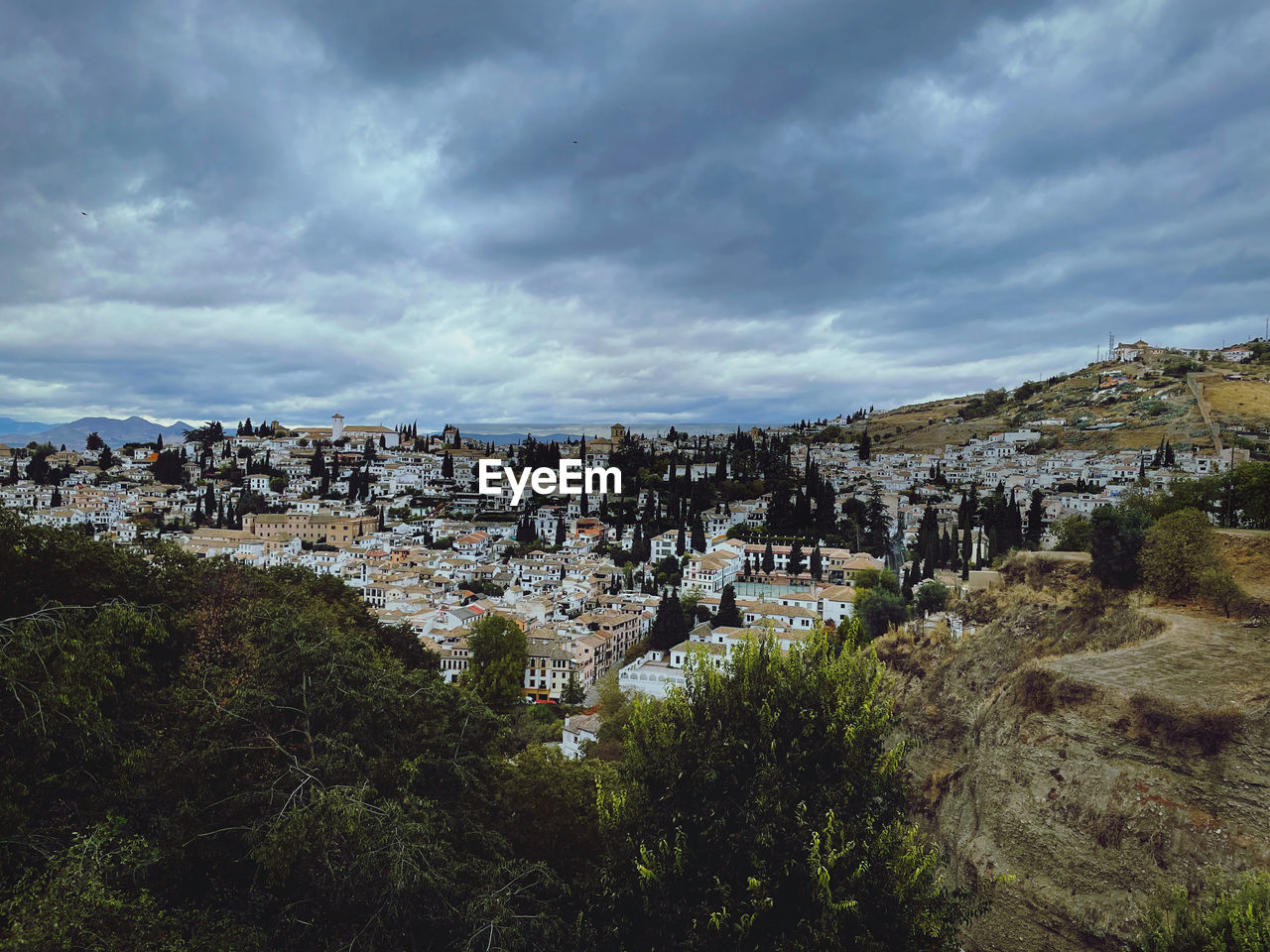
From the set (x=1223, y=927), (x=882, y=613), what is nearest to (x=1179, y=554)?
(x=1223, y=927)

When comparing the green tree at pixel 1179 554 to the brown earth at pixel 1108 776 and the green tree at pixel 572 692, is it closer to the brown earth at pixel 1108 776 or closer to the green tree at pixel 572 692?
the brown earth at pixel 1108 776

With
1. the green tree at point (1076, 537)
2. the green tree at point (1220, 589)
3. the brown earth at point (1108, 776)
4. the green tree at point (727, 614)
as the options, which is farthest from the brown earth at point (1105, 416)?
the brown earth at point (1108, 776)

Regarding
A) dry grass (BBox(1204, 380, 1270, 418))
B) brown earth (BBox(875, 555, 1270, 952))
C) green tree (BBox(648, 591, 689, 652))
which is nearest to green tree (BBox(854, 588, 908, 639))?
green tree (BBox(648, 591, 689, 652))

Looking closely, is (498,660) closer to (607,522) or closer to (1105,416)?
(607,522)

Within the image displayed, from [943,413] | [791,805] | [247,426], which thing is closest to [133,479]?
[247,426]

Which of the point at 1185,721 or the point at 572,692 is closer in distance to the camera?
the point at 1185,721

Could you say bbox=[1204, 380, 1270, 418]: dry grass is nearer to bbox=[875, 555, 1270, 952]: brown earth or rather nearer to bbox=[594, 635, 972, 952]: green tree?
bbox=[875, 555, 1270, 952]: brown earth

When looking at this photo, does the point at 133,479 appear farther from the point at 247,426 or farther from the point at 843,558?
the point at 843,558
